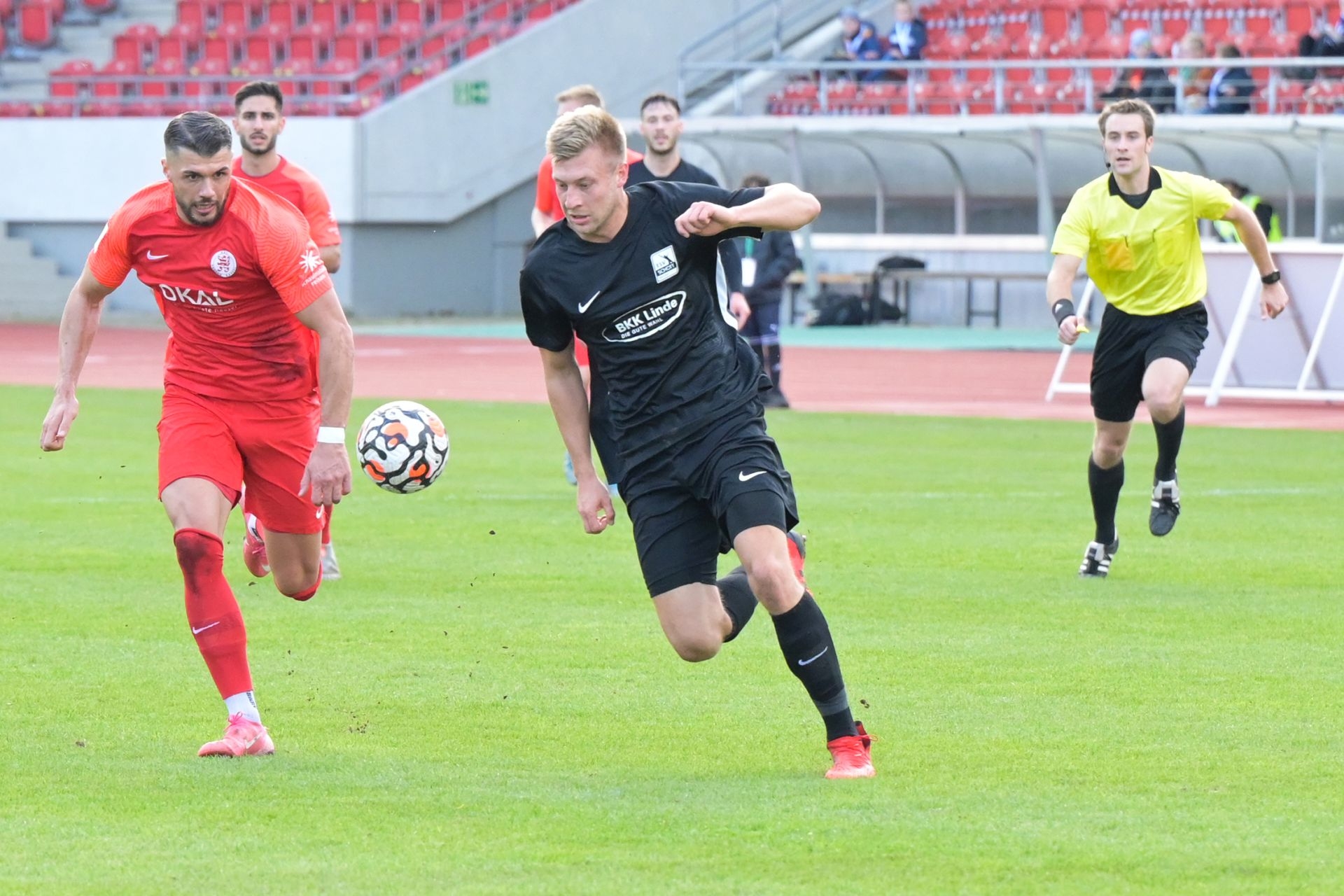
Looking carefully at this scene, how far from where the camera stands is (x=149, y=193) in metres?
6.90

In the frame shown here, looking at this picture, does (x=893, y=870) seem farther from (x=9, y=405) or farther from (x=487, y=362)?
(x=487, y=362)

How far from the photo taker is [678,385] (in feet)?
21.2

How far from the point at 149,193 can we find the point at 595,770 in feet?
7.57

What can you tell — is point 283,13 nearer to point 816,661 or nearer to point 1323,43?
point 1323,43

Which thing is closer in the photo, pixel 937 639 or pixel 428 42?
pixel 937 639

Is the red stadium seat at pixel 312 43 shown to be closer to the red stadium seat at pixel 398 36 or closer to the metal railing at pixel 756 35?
the red stadium seat at pixel 398 36

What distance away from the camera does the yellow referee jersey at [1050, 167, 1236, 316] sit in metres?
10.7

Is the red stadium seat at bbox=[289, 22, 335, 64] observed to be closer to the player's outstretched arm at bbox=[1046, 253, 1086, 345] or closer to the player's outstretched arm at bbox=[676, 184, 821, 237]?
the player's outstretched arm at bbox=[1046, 253, 1086, 345]

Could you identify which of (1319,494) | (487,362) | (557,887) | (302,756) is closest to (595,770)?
(302,756)

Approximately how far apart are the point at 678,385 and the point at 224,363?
1.57 m

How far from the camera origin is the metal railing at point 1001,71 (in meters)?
29.7

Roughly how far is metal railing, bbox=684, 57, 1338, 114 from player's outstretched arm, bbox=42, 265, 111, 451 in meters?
23.9

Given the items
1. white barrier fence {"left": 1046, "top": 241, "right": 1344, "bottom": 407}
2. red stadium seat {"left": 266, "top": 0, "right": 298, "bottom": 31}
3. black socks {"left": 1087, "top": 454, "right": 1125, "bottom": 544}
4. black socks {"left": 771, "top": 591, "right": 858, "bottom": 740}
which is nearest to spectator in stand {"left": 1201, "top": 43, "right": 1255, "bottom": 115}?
white barrier fence {"left": 1046, "top": 241, "right": 1344, "bottom": 407}

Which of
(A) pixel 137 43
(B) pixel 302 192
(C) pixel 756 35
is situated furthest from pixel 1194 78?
(B) pixel 302 192
